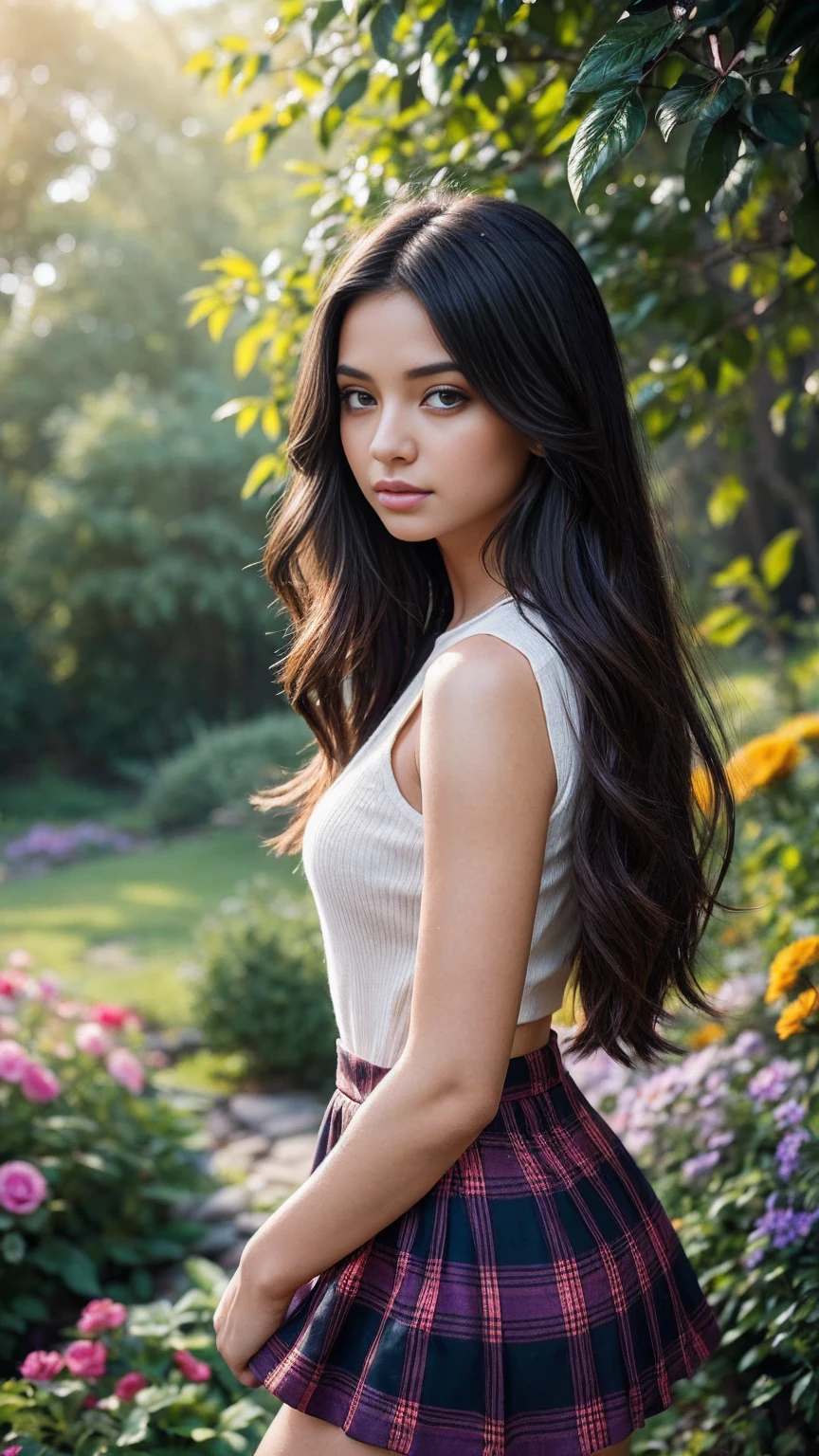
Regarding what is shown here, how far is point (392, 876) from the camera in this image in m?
1.24

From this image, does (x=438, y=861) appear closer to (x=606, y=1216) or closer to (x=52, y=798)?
(x=606, y=1216)

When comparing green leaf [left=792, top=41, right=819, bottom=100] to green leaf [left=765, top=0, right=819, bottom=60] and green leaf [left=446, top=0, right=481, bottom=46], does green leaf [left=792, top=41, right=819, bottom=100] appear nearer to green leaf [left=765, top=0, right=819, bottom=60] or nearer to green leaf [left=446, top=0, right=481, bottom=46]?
green leaf [left=765, top=0, right=819, bottom=60]

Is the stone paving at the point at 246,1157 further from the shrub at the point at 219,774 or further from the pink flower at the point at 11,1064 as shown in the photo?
the shrub at the point at 219,774

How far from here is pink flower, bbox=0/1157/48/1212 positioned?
8.04ft

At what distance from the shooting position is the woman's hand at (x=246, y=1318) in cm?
119

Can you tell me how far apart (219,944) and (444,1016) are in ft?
12.1

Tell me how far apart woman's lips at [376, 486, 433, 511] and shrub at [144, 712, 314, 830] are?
9508mm

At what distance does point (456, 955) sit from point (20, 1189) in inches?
68.2

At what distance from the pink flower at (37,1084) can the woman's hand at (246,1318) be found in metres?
1.64

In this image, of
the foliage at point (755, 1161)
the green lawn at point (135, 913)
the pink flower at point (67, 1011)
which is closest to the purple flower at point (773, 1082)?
the foliage at point (755, 1161)

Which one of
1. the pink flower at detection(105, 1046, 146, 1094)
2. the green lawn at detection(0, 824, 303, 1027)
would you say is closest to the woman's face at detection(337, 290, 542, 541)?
the pink flower at detection(105, 1046, 146, 1094)

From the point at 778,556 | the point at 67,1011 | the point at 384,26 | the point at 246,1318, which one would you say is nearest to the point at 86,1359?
the point at 246,1318

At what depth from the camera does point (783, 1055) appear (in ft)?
7.99

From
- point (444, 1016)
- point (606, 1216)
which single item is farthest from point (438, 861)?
point (606, 1216)
